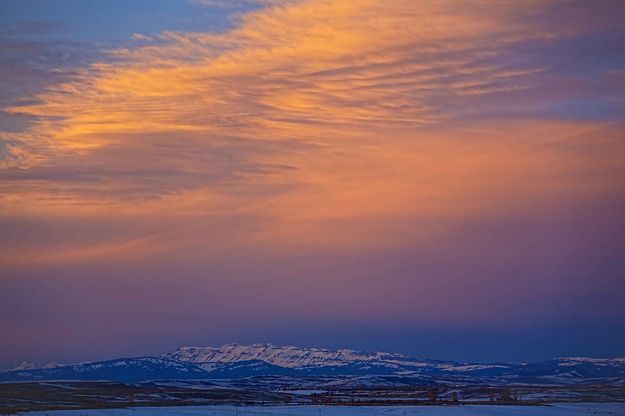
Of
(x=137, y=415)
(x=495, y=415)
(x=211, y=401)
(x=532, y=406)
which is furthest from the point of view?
(x=211, y=401)

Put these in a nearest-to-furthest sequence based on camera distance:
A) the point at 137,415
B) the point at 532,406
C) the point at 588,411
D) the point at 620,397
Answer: the point at 137,415 < the point at 588,411 < the point at 532,406 < the point at 620,397

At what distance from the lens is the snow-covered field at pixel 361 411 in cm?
8988

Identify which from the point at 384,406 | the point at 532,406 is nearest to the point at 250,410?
the point at 384,406

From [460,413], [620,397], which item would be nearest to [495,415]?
[460,413]

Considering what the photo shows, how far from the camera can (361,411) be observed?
95.3 metres

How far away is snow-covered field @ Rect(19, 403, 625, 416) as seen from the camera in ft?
295

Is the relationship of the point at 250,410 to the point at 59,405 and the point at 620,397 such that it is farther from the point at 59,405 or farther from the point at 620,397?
the point at 620,397

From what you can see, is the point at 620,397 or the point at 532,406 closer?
the point at 532,406

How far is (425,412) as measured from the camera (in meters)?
95.9

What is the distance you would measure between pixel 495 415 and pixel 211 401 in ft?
127

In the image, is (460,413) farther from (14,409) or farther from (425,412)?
(14,409)

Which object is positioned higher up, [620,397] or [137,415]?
[620,397]

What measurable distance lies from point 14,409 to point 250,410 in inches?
883

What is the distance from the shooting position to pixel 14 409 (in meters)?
97.1
